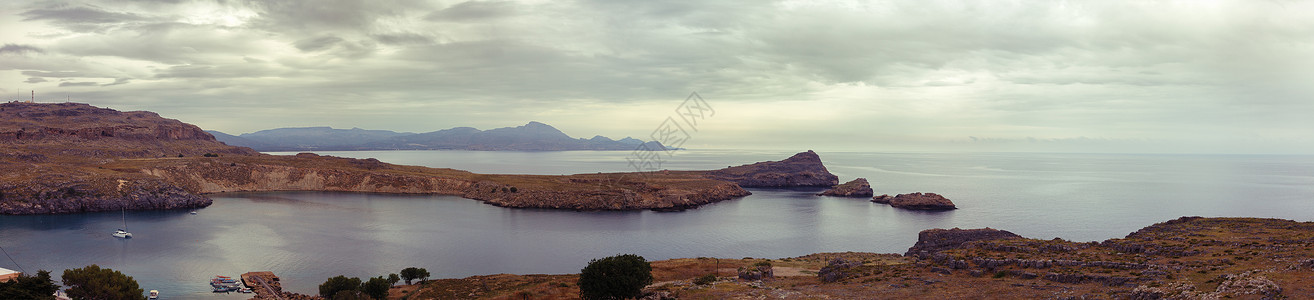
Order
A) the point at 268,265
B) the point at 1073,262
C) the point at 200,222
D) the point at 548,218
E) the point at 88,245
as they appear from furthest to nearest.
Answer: the point at 548,218 < the point at 200,222 < the point at 88,245 < the point at 268,265 < the point at 1073,262

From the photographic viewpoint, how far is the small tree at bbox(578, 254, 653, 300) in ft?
155

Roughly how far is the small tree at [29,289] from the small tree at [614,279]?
36703 millimetres

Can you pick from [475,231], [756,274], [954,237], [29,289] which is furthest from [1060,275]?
[475,231]

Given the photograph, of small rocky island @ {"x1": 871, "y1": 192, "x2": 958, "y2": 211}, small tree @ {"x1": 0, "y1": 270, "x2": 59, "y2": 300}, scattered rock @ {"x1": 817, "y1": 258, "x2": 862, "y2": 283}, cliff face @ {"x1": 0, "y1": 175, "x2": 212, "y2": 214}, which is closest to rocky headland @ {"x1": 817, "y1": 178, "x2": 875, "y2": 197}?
small rocky island @ {"x1": 871, "y1": 192, "x2": 958, "y2": 211}

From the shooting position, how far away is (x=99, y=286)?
48781 mm

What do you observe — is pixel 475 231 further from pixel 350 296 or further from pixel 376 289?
pixel 350 296

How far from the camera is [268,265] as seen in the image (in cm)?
7875

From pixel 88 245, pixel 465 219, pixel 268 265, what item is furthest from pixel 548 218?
pixel 88 245

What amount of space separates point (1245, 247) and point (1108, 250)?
28.5 ft

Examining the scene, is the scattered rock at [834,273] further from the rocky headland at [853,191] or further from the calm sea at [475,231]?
the rocky headland at [853,191]

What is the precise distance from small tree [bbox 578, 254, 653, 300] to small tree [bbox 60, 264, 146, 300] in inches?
1494

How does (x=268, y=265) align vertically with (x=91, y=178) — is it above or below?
below

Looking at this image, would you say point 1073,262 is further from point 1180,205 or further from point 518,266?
point 1180,205

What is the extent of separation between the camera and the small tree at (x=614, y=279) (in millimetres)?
47281
